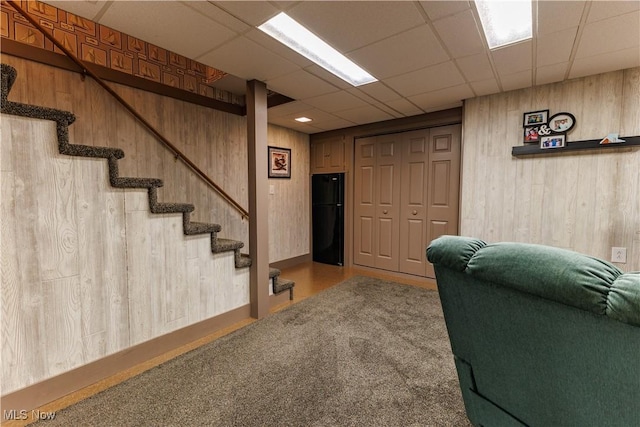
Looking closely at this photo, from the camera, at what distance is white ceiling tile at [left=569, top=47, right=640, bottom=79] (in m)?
2.24

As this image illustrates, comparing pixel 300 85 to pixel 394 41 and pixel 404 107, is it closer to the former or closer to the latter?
pixel 394 41

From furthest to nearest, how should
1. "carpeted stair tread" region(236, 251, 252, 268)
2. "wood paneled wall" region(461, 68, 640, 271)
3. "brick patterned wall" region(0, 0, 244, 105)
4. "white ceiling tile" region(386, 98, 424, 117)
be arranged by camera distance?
1. "white ceiling tile" region(386, 98, 424, 117)
2. "carpeted stair tread" region(236, 251, 252, 268)
3. "wood paneled wall" region(461, 68, 640, 271)
4. "brick patterned wall" region(0, 0, 244, 105)

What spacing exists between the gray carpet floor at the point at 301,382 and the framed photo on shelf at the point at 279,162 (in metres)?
2.51

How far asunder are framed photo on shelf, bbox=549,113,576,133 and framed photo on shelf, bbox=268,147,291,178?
3479 millimetres

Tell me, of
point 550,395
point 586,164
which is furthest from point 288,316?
point 586,164

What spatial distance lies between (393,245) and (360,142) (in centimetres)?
176

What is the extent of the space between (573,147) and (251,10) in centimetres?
314

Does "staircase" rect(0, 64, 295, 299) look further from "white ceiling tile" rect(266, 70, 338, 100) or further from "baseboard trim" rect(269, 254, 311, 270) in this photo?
"baseboard trim" rect(269, 254, 311, 270)

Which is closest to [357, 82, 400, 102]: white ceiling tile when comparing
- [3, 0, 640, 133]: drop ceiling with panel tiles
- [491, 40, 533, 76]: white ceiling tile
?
[3, 0, 640, 133]: drop ceiling with panel tiles

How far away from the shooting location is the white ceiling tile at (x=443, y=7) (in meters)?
1.64

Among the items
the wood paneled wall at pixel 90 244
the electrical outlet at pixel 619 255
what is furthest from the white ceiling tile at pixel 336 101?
the electrical outlet at pixel 619 255

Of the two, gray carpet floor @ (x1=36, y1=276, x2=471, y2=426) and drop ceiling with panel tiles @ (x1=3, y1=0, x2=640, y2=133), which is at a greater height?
drop ceiling with panel tiles @ (x1=3, y1=0, x2=640, y2=133)

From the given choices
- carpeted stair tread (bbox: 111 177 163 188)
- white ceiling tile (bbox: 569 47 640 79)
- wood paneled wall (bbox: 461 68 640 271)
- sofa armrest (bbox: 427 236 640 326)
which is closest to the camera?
sofa armrest (bbox: 427 236 640 326)

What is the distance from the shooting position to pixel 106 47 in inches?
99.2
